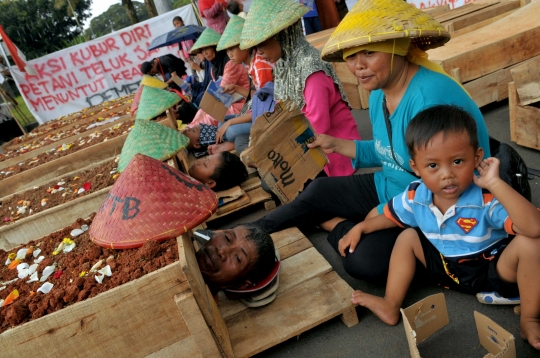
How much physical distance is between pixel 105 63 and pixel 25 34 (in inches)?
818

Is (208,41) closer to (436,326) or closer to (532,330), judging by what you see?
(436,326)

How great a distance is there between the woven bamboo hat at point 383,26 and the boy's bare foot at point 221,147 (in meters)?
2.44

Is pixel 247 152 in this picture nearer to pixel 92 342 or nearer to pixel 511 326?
pixel 92 342

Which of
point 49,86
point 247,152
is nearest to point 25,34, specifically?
point 49,86

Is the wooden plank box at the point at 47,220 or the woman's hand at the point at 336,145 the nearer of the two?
the woman's hand at the point at 336,145

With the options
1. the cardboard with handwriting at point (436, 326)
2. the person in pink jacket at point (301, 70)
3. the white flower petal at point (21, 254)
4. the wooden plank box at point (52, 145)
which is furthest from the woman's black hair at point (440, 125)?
the wooden plank box at point (52, 145)

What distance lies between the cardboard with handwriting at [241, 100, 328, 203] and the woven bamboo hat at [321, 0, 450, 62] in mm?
617

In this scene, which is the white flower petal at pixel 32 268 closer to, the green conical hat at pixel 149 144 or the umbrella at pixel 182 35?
the green conical hat at pixel 149 144

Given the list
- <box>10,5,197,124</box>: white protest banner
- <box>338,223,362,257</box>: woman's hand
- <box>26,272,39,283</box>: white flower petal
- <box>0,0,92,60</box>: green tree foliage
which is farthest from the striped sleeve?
<box>0,0,92,60</box>: green tree foliage

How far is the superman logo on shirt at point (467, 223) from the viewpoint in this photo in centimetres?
154

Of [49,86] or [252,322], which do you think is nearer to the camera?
[252,322]

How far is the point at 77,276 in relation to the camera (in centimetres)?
170

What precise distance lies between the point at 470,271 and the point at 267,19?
201 cm

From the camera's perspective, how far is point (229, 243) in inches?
77.4
